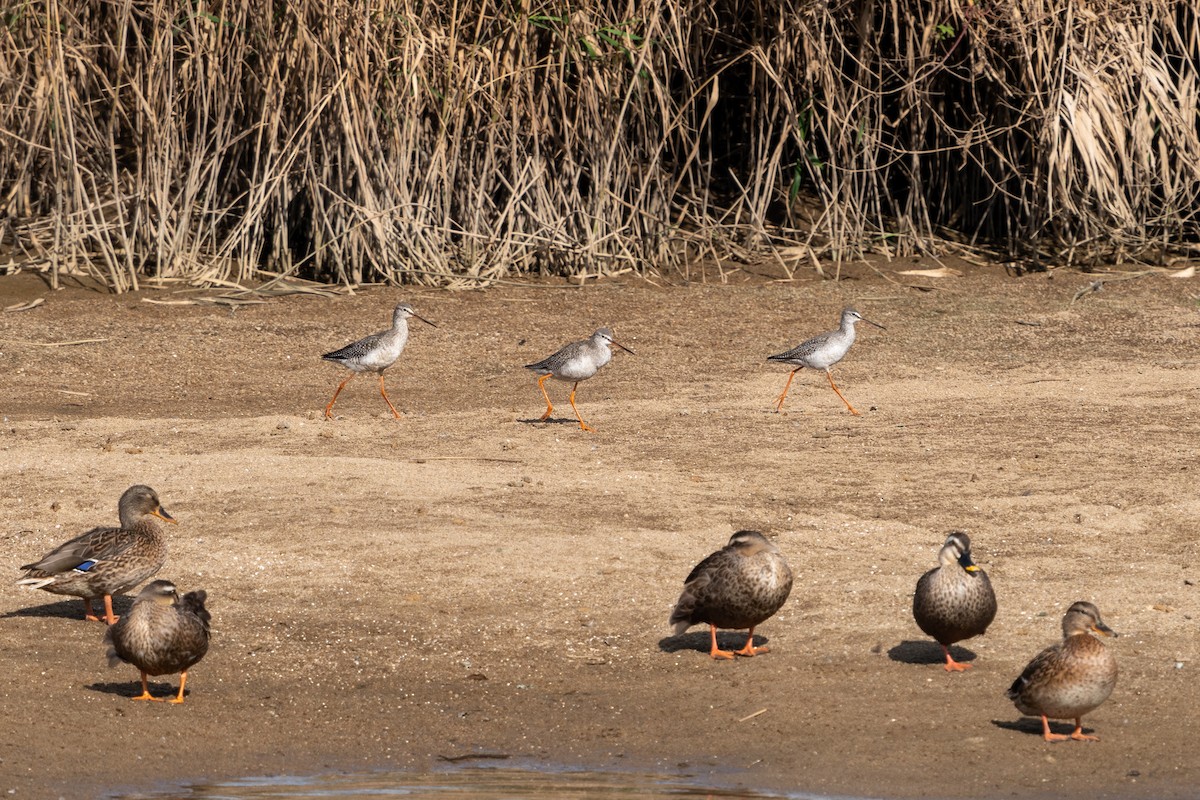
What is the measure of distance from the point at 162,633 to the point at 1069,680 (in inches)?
137

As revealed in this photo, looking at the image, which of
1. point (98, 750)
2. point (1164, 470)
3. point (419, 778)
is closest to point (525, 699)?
point (419, 778)

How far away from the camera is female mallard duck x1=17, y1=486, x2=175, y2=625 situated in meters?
7.99

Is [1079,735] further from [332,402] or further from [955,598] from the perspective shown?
[332,402]

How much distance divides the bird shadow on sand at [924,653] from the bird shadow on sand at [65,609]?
3745 mm

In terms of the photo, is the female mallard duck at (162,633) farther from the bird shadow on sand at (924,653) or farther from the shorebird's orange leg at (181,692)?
the bird shadow on sand at (924,653)

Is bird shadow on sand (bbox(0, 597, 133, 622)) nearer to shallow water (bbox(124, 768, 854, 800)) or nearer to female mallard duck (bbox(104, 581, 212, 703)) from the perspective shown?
female mallard duck (bbox(104, 581, 212, 703))

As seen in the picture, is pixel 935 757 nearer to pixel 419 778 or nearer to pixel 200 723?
pixel 419 778

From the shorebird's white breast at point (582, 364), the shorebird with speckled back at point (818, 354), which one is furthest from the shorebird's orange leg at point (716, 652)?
the shorebird with speckled back at point (818, 354)

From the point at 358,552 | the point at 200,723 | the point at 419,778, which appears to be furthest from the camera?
the point at 358,552

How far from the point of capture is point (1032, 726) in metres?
6.88

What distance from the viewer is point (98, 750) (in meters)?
6.69

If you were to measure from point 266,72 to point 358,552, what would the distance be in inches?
330

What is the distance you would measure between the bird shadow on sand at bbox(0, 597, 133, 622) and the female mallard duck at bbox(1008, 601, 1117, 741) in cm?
442

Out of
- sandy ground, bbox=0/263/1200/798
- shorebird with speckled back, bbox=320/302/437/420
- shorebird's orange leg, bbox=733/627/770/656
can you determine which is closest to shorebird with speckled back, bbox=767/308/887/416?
sandy ground, bbox=0/263/1200/798
